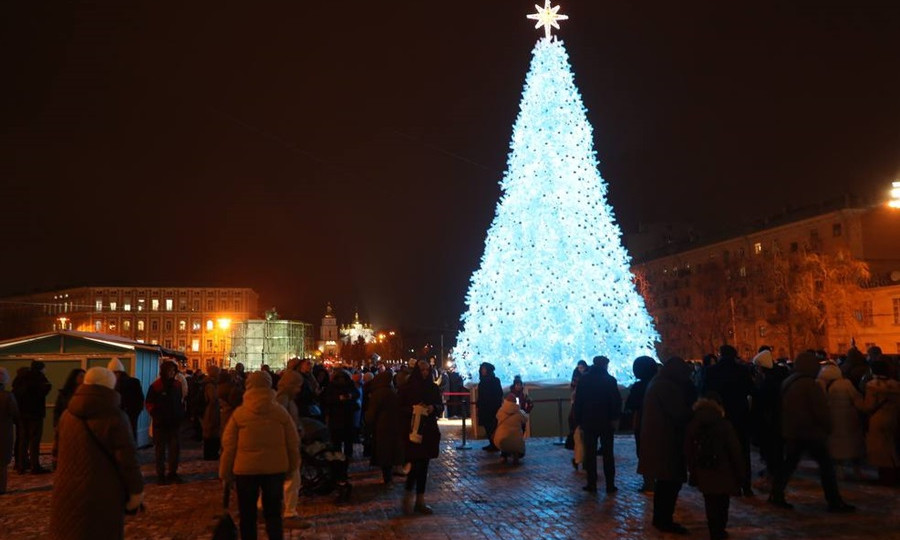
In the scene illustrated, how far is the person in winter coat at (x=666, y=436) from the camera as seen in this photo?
840cm

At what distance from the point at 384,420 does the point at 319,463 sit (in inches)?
44.4

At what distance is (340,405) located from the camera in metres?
14.1

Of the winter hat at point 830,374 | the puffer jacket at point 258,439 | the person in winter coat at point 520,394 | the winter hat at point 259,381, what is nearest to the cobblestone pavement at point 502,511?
the winter hat at point 830,374

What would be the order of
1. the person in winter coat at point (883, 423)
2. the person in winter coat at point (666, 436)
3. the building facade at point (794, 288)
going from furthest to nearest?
the building facade at point (794, 288)
the person in winter coat at point (883, 423)
the person in winter coat at point (666, 436)

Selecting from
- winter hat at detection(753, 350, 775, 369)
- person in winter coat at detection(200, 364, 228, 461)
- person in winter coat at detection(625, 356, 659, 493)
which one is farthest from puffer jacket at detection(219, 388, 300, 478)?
person in winter coat at detection(200, 364, 228, 461)

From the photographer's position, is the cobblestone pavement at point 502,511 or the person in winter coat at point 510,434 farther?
the person in winter coat at point 510,434

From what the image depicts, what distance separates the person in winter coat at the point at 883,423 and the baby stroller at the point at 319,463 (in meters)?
7.59

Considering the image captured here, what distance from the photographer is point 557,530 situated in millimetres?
8898

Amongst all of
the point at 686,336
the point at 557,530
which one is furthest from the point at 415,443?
the point at 686,336

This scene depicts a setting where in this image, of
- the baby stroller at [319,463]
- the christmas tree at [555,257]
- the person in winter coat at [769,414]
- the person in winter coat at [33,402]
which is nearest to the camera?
the person in winter coat at [769,414]

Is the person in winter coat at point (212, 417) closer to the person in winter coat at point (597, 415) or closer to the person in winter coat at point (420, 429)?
the person in winter coat at point (420, 429)

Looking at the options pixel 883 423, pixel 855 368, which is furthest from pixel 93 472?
pixel 855 368

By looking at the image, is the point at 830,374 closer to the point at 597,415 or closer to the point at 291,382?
the point at 597,415

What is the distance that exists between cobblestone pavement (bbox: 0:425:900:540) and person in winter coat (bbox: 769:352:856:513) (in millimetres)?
362
